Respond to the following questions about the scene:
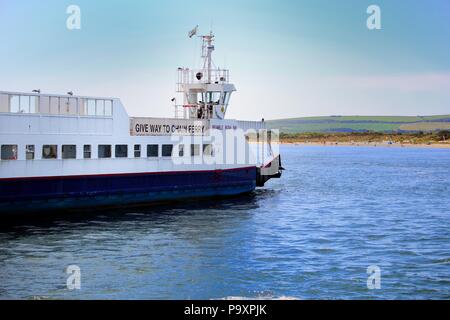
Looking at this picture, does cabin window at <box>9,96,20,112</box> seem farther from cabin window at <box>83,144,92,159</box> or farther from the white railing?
cabin window at <box>83,144,92,159</box>

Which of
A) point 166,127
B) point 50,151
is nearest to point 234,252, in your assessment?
point 50,151

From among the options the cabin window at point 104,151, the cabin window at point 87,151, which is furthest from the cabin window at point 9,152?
the cabin window at point 104,151

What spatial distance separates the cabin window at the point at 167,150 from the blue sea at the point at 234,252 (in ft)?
11.3

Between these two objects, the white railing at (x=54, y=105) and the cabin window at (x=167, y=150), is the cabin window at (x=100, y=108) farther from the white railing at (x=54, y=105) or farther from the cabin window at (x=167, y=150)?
the cabin window at (x=167, y=150)

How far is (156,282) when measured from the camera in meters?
19.9

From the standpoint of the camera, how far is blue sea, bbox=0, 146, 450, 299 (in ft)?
63.5

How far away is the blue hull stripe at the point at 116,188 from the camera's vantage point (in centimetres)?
3109

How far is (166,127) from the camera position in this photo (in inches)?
1540

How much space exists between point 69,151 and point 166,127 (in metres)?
7.79

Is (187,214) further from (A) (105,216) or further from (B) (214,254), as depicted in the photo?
(B) (214,254)

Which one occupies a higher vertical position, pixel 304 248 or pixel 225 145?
pixel 225 145

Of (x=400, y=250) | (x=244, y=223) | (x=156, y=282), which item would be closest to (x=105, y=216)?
(x=244, y=223)

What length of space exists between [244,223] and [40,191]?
11.4 m
